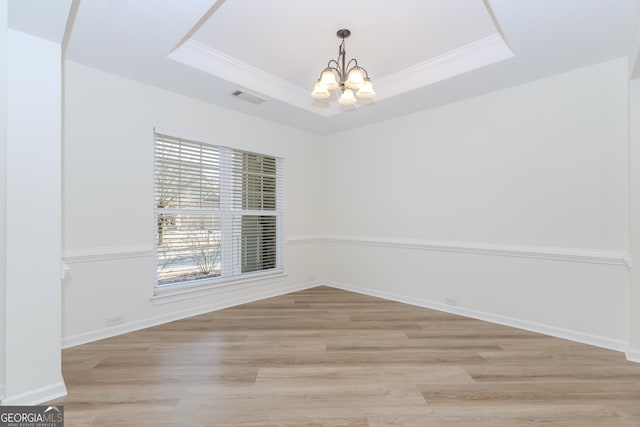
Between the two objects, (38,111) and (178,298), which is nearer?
(38,111)

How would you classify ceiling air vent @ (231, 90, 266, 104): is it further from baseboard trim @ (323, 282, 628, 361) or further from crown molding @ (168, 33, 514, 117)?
baseboard trim @ (323, 282, 628, 361)

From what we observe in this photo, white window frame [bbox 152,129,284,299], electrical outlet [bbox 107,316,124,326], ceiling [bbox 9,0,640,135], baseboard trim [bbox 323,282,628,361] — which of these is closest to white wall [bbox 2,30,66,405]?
ceiling [bbox 9,0,640,135]

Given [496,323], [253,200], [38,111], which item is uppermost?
[38,111]

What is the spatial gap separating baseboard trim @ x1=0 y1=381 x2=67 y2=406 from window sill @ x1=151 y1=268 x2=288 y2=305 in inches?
54.0

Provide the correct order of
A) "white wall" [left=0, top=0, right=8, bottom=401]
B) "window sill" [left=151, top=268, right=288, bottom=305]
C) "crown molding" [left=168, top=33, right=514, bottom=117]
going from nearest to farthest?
1. "white wall" [left=0, top=0, right=8, bottom=401]
2. "crown molding" [left=168, top=33, right=514, bottom=117]
3. "window sill" [left=151, top=268, right=288, bottom=305]

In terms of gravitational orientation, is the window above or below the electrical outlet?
above

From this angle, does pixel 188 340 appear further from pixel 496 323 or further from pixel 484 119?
pixel 484 119

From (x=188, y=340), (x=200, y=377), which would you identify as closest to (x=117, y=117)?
(x=188, y=340)

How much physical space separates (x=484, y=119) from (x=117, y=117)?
13.6 feet

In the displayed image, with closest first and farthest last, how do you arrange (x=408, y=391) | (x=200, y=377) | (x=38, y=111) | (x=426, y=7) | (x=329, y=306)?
(x=38, y=111) → (x=408, y=391) → (x=200, y=377) → (x=426, y=7) → (x=329, y=306)

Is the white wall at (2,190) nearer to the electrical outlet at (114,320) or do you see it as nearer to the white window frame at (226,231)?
the electrical outlet at (114,320)

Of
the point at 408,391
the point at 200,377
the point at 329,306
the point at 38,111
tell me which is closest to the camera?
the point at 38,111

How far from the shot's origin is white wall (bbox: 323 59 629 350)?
2.79m

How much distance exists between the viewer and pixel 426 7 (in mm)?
2467
